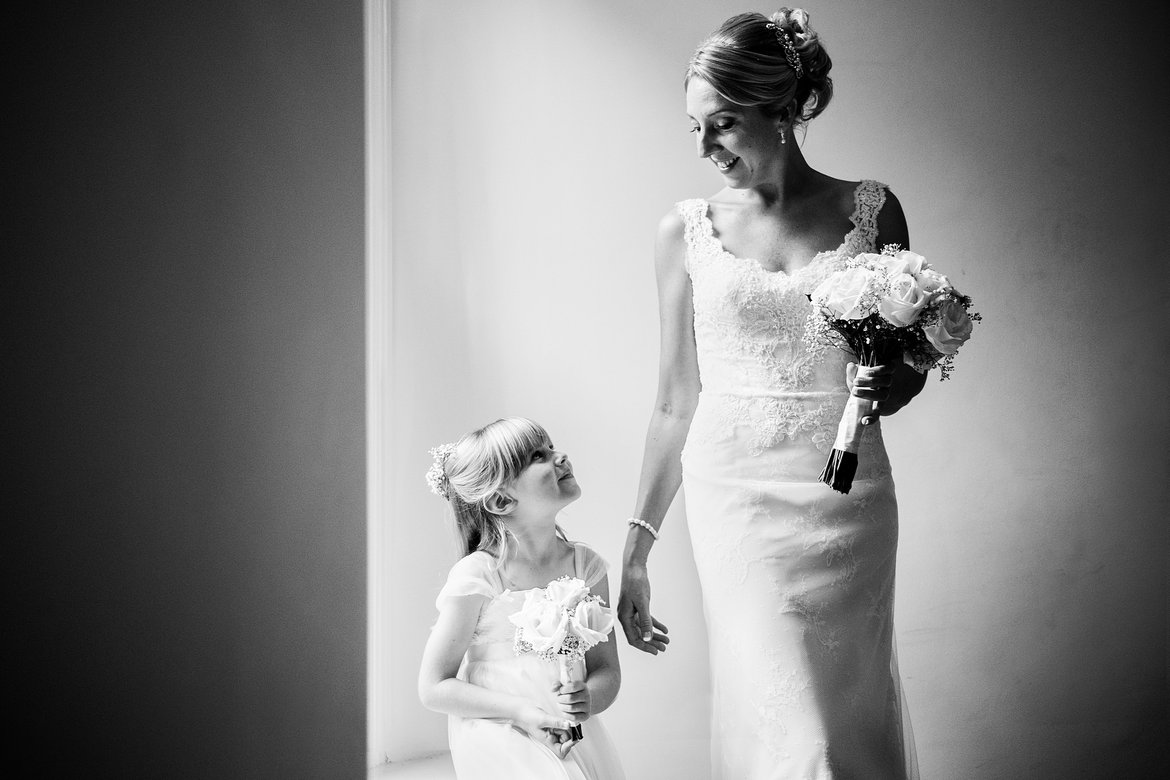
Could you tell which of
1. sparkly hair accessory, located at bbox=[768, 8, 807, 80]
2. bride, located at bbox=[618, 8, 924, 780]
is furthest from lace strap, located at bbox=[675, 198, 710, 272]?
sparkly hair accessory, located at bbox=[768, 8, 807, 80]

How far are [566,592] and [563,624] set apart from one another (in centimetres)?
11

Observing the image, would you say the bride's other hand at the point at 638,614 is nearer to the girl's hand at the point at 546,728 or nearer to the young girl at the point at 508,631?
the young girl at the point at 508,631

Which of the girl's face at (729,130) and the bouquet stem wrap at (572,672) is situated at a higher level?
the girl's face at (729,130)

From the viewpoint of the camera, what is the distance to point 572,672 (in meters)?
2.34

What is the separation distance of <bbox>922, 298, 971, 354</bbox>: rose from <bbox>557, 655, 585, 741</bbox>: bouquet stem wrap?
1.07 m

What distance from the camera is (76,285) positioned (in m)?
1.36

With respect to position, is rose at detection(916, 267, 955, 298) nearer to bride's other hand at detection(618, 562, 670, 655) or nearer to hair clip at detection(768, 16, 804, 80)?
hair clip at detection(768, 16, 804, 80)

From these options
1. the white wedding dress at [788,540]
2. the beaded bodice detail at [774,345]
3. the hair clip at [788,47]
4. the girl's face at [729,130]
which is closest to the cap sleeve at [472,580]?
the white wedding dress at [788,540]

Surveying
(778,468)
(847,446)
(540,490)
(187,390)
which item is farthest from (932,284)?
(187,390)

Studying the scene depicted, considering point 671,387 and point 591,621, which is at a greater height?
point 671,387

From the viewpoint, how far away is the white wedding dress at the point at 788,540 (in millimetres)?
2404

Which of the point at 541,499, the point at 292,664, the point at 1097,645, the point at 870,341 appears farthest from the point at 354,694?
the point at 1097,645

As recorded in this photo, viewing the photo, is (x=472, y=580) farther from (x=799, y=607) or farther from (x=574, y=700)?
(x=799, y=607)

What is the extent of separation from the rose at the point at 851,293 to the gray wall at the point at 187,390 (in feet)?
3.36
